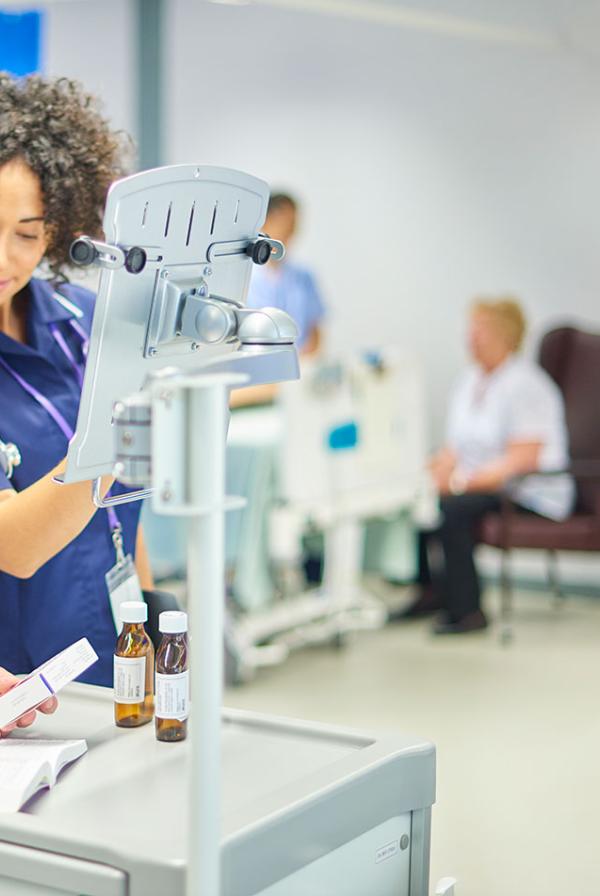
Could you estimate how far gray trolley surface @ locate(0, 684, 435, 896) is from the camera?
131 cm

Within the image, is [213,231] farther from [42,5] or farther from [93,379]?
[42,5]

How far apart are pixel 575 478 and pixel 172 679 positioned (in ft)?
13.6

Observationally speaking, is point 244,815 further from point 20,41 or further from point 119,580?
point 20,41

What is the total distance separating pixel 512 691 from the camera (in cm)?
453

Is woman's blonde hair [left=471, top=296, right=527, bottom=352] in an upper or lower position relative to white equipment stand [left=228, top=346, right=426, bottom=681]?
upper

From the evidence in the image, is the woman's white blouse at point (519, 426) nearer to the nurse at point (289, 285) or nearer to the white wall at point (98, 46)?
the nurse at point (289, 285)

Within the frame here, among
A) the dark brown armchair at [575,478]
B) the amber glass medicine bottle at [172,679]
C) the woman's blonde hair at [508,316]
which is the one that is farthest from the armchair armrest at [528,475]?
the amber glass medicine bottle at [172,679]

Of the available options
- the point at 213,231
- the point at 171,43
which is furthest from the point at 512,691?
the point at 171,43

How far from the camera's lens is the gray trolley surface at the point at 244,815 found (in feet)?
4.29

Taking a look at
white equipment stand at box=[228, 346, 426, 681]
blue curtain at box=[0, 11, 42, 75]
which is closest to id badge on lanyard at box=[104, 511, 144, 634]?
white equipment stand at box=[228, 346, 426, 681]

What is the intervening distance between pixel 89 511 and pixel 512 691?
10.5 ft

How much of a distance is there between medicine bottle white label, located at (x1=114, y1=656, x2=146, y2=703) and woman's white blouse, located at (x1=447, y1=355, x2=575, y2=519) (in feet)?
12.6

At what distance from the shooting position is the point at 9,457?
175 cm

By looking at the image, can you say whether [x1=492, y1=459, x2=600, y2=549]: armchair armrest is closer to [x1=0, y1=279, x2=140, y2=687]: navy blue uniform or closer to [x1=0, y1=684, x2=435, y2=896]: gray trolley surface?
[x1=0, y1=279, x2=140, y2=687]: navy blue uniform
